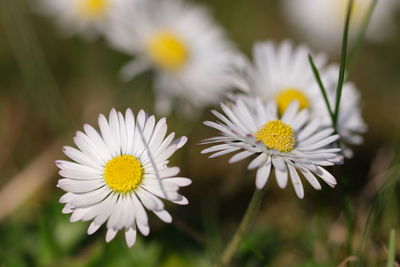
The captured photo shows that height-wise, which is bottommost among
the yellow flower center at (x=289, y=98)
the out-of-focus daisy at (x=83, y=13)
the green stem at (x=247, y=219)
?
the green stem at (x=247, y=219)

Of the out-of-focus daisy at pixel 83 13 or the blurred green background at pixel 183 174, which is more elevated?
the out-of-focus daisy at pixel 83 13

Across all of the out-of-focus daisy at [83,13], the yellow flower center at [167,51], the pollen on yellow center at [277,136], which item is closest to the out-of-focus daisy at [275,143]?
the pollen on yellow center at [277,136]

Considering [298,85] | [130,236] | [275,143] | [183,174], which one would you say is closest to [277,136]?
[275,143]

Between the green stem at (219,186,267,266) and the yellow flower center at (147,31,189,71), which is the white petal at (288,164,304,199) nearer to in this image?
the green stem at (219,186,267,266)

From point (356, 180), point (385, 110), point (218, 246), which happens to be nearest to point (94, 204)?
point (218, 246)

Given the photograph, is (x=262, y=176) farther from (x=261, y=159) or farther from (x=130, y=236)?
(x=130, y=236)

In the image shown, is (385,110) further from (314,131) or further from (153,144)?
(153,144)

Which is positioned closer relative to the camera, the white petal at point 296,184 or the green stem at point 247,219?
the white petal at point 296,184

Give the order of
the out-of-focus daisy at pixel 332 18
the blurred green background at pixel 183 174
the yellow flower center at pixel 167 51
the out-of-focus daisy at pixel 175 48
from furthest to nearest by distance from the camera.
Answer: the out-of-focus daisy at pixel 332 18 → the yellow flower center at pixel 167 51 → the out-of-focus daisy at pixel 175 48 → the blurred green background at pixel 183 174

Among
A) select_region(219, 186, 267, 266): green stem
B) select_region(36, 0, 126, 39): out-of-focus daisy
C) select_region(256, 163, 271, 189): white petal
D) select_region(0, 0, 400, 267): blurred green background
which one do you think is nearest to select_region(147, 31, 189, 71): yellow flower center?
select_region(0, 0, 400, 267): blurred green background

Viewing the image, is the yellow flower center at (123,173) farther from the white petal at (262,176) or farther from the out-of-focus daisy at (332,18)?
the out-of-focus daisy at (332,18)
